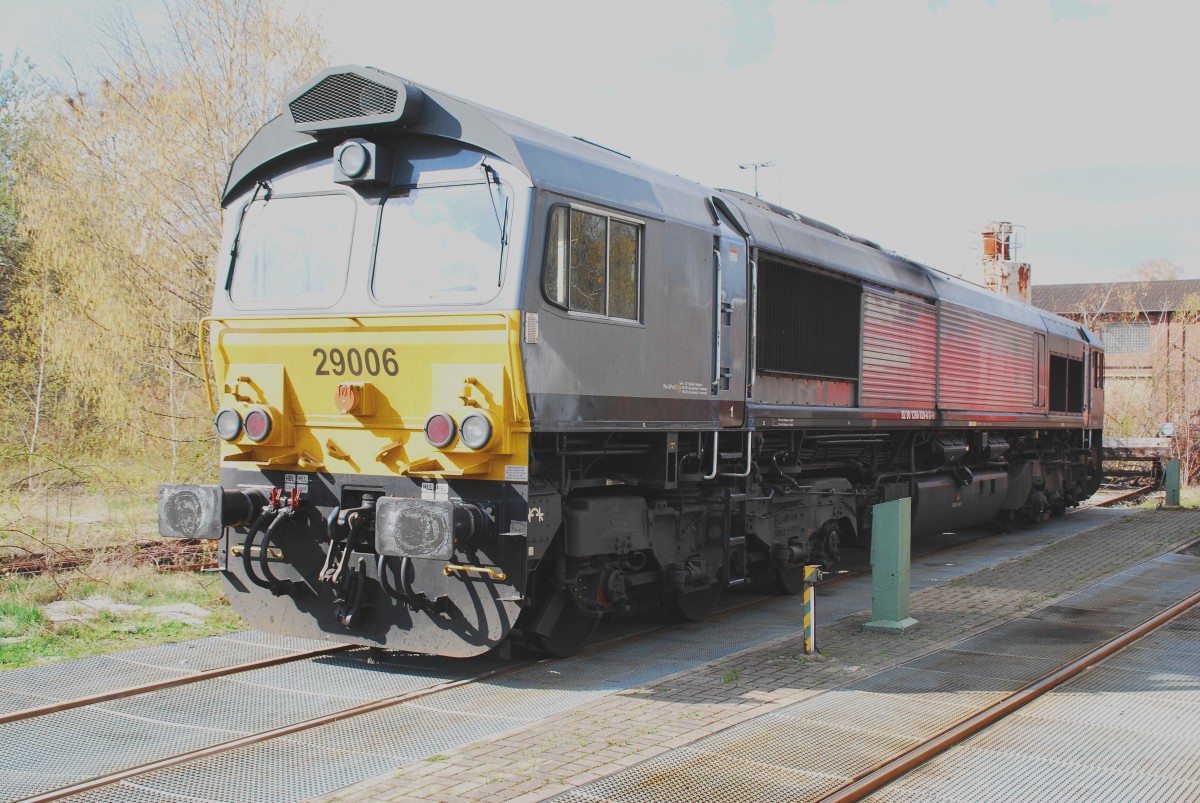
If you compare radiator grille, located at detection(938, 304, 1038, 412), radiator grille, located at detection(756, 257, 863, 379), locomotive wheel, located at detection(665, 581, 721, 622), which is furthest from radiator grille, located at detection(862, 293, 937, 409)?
locomotive wheel, located at detection(665, 581, 721, 622)

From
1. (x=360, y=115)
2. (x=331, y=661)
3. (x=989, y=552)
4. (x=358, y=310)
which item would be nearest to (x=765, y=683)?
(x=331, y=661)

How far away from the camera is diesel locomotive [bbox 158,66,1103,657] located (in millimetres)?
6473

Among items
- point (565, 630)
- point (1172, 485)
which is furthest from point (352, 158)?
point (1172, 485)

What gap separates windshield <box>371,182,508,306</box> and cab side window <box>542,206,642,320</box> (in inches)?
15.3

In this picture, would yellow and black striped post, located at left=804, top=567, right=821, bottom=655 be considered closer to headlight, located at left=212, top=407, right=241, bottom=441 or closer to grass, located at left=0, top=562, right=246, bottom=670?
headlight, located at left=212, top=407, right=241, bottom=441

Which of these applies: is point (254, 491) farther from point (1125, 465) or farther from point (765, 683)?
point (1125, 465)

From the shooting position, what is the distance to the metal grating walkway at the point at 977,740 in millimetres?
4930

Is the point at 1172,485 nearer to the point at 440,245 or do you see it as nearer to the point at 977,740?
the point at 977,740

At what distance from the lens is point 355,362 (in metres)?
6.91

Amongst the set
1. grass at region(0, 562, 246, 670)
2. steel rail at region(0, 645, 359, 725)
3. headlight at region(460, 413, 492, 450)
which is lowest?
steel rail at region(0, 645, 359, 725)

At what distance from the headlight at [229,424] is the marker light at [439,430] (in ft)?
5.23

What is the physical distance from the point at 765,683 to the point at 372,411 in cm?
322

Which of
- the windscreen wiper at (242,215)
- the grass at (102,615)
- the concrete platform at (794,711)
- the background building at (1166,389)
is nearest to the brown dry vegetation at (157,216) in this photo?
the grass at (102,615)

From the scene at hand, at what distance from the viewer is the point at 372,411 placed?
6812mm
